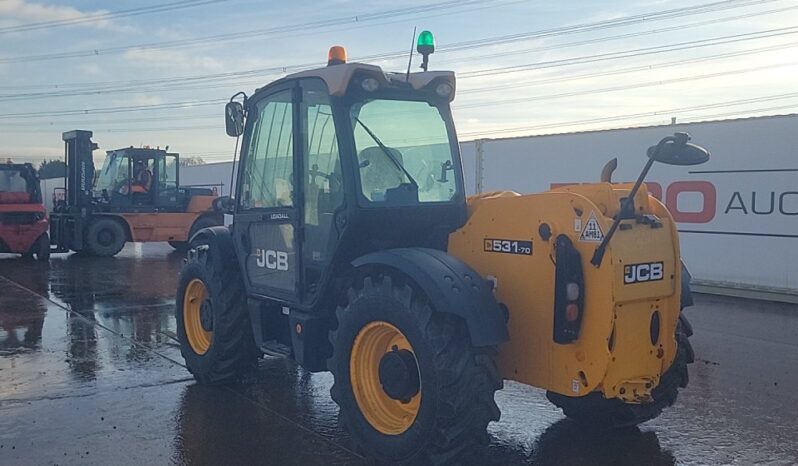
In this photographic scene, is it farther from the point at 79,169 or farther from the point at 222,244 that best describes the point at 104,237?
the point at 222,244

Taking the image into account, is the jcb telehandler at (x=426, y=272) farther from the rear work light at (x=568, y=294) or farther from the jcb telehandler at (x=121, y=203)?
the jcb telehandler at (x=121, y=203)

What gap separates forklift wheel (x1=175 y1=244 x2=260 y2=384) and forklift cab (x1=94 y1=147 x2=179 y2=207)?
42.5 ft

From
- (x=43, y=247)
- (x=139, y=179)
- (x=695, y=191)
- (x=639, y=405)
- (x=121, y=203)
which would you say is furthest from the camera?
(x=139, y=179)

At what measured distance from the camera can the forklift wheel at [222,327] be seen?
632cm

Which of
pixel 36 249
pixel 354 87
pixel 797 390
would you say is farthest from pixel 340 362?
pixel 36 249

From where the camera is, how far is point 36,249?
56.3ft

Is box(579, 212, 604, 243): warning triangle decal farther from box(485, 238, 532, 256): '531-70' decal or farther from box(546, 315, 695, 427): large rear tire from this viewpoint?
box(546, 315, 695, 427): large rear tire

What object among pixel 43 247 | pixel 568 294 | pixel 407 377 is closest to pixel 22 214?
pixel 43 247

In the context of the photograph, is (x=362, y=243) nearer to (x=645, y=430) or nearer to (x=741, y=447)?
(x=645, y=430)

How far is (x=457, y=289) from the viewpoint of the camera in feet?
14.3

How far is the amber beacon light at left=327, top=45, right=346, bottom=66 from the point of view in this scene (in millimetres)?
5523

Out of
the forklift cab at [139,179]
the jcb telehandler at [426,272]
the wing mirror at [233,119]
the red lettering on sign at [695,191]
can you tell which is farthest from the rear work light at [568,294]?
the forklift cab at [139,179]

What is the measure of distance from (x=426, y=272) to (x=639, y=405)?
1875mm

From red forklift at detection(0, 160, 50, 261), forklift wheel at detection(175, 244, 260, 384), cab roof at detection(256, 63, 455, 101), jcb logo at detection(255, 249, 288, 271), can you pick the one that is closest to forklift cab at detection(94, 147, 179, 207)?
red forklift at detection(0, 160, 50, 261)
